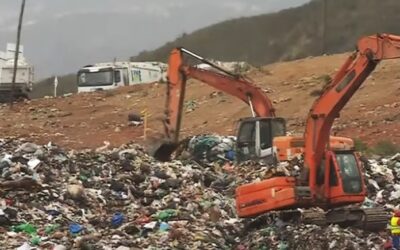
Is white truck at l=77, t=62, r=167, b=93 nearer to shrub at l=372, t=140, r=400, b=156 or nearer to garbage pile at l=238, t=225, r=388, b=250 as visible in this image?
shrub at l=372, t=140, r=400, b=156

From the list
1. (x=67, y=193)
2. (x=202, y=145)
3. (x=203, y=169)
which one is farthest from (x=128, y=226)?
(x=202, y=145)

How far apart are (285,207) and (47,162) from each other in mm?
4834

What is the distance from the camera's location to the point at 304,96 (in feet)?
101

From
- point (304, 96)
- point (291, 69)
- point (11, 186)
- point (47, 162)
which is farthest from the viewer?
point (291, 69)

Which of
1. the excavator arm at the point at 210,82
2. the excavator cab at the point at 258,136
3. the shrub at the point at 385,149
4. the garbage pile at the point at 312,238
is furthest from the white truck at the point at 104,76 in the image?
the garbage pile at the point at 312,238

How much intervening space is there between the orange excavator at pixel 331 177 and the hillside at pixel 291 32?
60.2m

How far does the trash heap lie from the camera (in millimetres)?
10898

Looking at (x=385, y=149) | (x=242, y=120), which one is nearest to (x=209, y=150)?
(x=242, y=120)

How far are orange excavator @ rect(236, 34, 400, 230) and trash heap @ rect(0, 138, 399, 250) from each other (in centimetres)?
30

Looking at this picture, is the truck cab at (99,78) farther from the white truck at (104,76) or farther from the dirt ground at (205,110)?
the dirt ground at (205,110)

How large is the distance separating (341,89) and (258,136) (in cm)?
551

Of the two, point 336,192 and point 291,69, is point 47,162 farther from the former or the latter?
point 291,69

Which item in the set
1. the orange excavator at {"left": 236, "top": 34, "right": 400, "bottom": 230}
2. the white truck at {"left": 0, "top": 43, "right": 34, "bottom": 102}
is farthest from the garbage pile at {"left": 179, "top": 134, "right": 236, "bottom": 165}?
the white truck at {"left": 0, "top": 43, "right": 34, "bottom": 102}

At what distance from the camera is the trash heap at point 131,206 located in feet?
35.8
